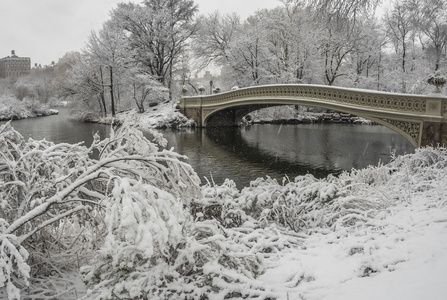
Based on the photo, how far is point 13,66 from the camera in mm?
99250

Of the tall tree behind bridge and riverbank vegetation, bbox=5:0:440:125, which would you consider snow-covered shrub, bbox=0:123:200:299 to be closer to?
riverbank vegetation, bbox=5:0:440:125

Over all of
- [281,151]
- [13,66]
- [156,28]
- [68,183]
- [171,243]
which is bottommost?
[281,151]

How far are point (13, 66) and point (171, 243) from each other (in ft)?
389

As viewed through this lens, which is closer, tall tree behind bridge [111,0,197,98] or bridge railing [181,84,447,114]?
bridge railing [181,84,447,114]

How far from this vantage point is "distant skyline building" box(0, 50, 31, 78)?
98438 millimetres

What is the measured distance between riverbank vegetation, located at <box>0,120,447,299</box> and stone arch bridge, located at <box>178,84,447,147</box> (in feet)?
24.4

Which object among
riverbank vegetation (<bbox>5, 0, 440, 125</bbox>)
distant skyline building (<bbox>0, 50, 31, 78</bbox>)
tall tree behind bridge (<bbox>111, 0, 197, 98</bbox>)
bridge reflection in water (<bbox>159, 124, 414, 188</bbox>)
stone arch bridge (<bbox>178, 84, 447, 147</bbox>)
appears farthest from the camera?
distant skyline building (<bbox>0, 50, 31, 78</bbox>)

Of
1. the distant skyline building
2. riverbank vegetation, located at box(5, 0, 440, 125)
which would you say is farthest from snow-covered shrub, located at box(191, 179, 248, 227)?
the distant skyline building

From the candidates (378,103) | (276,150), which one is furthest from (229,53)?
(378,103)

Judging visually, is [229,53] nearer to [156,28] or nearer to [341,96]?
[156,28]

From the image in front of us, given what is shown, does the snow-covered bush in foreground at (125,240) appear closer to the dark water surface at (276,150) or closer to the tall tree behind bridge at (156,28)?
the dark water surface at (276,150)

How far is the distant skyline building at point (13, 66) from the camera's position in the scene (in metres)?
98.4

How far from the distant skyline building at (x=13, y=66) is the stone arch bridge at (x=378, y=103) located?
334 feet

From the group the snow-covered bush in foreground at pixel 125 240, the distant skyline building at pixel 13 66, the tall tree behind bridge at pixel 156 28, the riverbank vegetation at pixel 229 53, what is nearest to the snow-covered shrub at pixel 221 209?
the snow-covered bush in foreground at pixel 125 240
